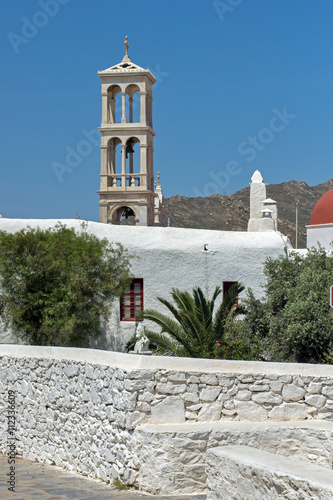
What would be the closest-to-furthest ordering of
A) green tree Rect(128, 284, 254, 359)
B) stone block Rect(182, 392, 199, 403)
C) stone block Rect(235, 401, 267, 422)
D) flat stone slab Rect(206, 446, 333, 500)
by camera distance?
1. flat stone slab Rect(206, 446, 333, 500)
2. stone block Rect(182, 392, 199, 403)
3. stone block Rect(235, 401, 267, 422)
4. green tree Rect(128, 284, 254, 359)

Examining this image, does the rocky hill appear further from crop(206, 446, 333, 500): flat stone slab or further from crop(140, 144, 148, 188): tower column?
crop(206, 446, 333, 500): flat stone slab

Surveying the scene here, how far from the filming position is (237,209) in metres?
66.1

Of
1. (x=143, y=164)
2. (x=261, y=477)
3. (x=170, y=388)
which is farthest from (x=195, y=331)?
(x=143, y=164)

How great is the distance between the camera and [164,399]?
7.43 metres

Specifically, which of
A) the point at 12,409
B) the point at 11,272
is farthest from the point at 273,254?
the point at 12,409

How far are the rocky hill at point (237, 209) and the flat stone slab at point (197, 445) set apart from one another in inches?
2011

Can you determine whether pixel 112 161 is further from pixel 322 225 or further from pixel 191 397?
pixel 191 397

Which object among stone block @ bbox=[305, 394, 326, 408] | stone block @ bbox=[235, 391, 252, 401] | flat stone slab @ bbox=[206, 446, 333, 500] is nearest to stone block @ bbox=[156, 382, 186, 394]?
stone block @ bbox=[235, 391, 252, 401]

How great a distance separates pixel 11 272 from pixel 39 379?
20.2 ft

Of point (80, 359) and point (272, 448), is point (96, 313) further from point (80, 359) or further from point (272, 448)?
point (272, 448)

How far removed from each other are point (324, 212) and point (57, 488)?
55.9 ft

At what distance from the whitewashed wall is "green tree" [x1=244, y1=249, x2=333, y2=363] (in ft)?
12.1

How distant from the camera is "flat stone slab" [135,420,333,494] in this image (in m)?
6.86

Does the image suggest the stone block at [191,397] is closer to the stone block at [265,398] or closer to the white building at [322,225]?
the stone block at [265,398]
